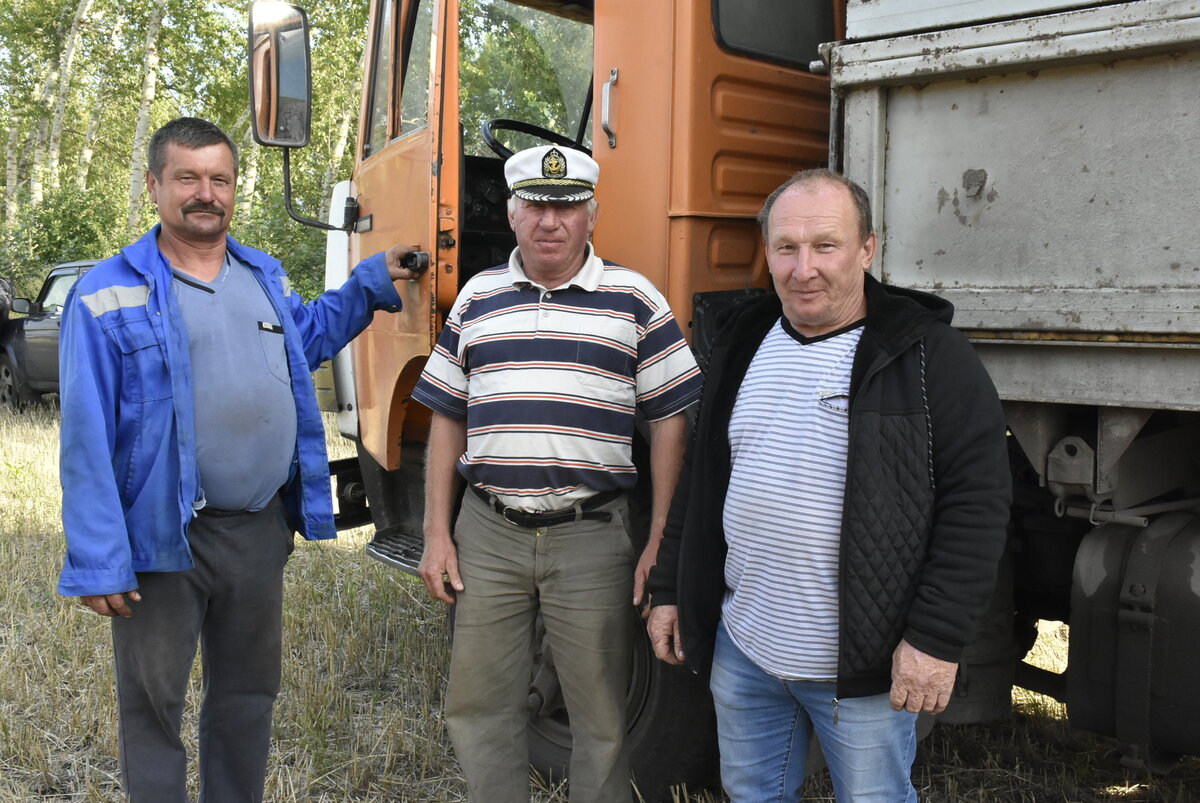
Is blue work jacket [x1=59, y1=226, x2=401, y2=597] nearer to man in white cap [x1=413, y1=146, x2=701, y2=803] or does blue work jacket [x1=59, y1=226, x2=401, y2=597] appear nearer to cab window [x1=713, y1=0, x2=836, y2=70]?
man in white cap [x1=413, y1=146, x2=701, y2=803]

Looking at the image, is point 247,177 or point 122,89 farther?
point 122,89

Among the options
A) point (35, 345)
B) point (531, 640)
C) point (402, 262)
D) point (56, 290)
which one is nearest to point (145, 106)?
point (56, 290)

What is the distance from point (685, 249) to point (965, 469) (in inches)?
44.6

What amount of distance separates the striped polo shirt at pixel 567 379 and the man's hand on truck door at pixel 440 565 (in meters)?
0.22

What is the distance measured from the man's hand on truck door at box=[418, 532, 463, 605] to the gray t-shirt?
0.39 metres

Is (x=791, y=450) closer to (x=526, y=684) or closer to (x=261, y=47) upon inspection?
(x=526, y=684)

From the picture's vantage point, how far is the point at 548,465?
7.64 feet

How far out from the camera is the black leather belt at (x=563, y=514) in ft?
7.86

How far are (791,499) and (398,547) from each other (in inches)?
77.1

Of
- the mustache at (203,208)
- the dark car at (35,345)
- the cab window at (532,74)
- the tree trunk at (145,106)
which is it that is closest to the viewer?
the mustache at (203,208)

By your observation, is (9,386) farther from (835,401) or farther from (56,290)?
(835,401)

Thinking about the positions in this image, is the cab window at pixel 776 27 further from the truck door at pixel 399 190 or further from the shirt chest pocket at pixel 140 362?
the shirt chest pocket at pixel 140 362

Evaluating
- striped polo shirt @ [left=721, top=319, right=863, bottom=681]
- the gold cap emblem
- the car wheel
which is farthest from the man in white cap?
the car wheel

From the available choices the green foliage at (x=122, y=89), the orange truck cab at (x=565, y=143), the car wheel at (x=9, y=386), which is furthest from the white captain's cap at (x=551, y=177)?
the green foliage at (x=122, y=89)
